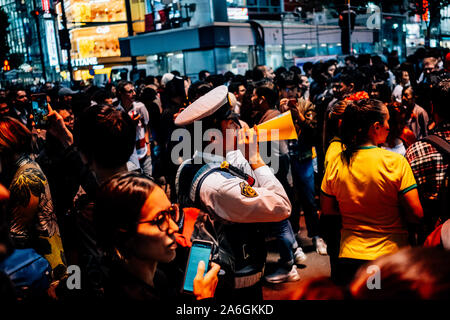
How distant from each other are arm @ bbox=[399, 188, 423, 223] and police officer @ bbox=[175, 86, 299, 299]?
30.6 inches

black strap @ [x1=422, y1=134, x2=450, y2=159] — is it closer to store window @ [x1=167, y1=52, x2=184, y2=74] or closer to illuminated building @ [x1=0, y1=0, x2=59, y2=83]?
store window @ [x1=167, y1=52, x2=184, y2=74]

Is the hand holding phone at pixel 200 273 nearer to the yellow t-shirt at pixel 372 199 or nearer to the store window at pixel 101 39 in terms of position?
the yellow t-shirt at pixel 372 199

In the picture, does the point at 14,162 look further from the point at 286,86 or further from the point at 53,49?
the point at 53,49

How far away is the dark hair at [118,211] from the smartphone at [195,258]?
382 millimetres

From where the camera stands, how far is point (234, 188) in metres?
2.48

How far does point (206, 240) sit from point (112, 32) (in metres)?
47.5

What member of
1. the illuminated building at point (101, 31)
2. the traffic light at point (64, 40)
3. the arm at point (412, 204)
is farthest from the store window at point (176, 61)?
the arm at point (412, 204)

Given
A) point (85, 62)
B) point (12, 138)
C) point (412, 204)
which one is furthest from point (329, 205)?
point (85, 62)

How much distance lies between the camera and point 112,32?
151 feet

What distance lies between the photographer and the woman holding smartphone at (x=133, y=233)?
191 cm

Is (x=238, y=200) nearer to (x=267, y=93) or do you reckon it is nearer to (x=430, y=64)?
(x=267, y=93)

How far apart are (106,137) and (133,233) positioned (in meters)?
0.99

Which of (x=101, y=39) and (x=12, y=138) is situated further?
(x=101, y=39)

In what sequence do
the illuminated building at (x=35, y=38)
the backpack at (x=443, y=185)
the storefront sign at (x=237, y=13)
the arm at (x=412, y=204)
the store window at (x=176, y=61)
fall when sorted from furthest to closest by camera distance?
the illuminated building at (x=35, y=38), the store window at (x=176, y=61), the storefront sign at (x=237, y=13), the arm at (x=412, y=204), the backpack at (x=443, y=185)
